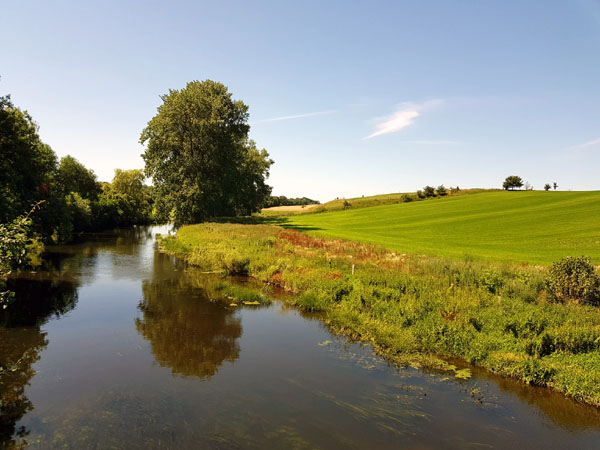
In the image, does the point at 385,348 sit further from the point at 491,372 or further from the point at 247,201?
the point at 247,201

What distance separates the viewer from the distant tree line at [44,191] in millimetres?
24562

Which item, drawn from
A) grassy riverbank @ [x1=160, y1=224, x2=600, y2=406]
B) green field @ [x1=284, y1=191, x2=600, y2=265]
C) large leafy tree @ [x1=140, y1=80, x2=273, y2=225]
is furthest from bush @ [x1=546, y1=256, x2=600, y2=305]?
large leafy tree @ [x1=140, y1=80, x2=273, y2=225]

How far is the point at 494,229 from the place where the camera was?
44.1 meters

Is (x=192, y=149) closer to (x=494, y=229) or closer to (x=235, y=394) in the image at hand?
(x=494, y=229)

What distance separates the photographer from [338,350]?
13.1 metres

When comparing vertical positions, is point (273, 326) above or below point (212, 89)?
below

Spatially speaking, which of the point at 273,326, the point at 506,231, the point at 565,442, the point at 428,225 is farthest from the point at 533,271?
the point at 428,225

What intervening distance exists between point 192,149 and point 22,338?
41.8 metres

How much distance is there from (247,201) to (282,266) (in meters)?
49.5

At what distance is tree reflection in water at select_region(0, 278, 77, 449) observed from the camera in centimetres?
835

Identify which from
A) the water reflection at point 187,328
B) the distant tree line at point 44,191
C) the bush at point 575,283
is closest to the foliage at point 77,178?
the distant tree line at point 44,191

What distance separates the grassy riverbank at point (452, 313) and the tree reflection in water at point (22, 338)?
11193 millimetres

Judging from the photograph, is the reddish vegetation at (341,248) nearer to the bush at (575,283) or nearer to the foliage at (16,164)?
the bush at (575,283)

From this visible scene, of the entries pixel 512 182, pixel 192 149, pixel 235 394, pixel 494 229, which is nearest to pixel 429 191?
pixel 512 182
